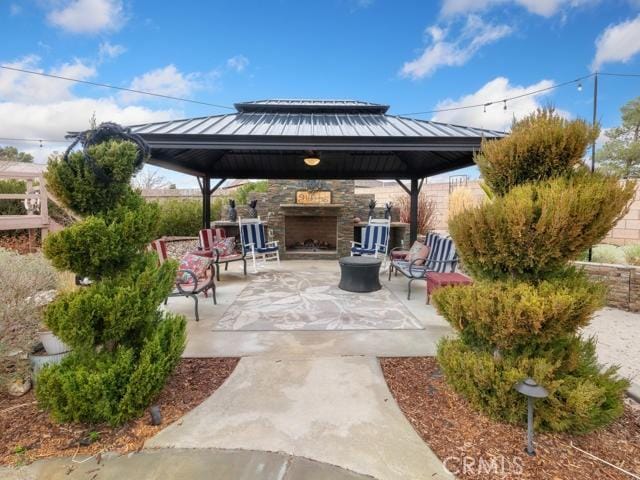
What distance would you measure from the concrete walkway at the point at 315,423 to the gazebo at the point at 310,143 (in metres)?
1.97

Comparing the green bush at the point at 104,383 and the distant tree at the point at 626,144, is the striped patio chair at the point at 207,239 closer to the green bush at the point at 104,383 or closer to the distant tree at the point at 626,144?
the green bush at the point at 104,383

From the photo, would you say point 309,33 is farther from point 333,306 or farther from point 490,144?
point 490,144

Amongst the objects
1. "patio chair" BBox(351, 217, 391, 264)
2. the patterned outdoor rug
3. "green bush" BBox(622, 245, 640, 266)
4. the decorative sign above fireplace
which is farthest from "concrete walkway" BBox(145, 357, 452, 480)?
the decorative sign above fireplace

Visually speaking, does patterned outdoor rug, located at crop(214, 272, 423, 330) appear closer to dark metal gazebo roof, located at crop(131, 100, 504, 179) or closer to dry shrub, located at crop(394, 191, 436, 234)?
dark metal gazebo roof, located at crop(131, 100, 504, 179)

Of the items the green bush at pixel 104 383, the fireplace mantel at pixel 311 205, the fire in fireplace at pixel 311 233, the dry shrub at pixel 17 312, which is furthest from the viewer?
the fire in fireplace at pixel 311 233

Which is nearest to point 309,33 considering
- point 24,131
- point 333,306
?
point 333,306

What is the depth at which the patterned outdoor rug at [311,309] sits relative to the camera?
392cm

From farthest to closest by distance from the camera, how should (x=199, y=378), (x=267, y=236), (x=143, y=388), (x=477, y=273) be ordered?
(x=267, y=236)
(x=199, y=378)
(x=477, y=273)
(x=143, y=388)

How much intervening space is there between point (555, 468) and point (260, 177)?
7956 mm

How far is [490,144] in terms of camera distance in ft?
7.16

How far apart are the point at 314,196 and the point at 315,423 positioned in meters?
7.50

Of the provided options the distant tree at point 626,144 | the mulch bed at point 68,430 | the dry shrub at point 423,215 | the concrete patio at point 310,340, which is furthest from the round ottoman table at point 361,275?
the distant tree at point 626,144

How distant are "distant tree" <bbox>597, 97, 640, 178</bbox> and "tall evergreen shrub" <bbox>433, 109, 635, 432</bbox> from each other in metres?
15.7

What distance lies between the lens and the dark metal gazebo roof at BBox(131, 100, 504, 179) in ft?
14.0
